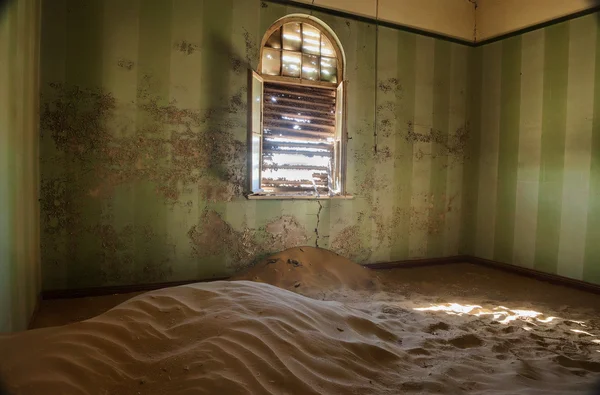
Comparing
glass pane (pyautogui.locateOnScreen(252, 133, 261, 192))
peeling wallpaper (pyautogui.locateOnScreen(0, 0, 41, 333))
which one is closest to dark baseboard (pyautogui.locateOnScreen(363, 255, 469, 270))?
glass pane (pyautogui.locateOnScreen(252, 133, 261, 192))

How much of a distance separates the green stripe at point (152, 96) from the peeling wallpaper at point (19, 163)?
34.1 inches

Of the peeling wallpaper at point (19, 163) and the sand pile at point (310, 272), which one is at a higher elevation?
the peeling wallpaper at point (19, 163)

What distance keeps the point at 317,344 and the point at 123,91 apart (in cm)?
319

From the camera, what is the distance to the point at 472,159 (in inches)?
209

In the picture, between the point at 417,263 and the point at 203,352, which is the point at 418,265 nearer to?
the point at 417,263

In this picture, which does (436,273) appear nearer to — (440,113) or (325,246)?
(325,246)

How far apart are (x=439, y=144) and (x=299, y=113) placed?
237 cm

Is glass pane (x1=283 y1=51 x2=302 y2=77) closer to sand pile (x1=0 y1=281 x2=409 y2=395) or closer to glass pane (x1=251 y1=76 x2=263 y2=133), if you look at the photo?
glass pane (x1=251 y1=76 x2=263 y2=133)

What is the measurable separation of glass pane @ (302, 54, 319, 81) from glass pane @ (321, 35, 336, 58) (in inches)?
6.0

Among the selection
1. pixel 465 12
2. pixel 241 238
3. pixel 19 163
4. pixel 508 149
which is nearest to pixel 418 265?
pixel 508 149

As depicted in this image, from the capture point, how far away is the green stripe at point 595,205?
12.8ft

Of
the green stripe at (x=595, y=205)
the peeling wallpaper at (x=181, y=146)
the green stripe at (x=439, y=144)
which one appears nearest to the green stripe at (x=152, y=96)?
the peeling wallpaper at (x=181, y=146)

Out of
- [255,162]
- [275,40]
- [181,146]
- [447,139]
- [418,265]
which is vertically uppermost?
[275,40]

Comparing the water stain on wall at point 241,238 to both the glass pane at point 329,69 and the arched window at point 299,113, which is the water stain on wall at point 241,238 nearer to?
the arched window at point 299,113
